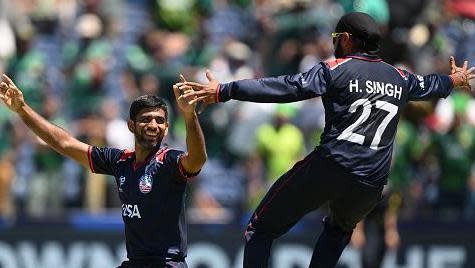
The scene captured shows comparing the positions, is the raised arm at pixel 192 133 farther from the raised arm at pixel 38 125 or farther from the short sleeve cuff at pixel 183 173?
the raised arm at pixel 38 125

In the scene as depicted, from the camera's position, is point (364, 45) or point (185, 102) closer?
point (185, 102)

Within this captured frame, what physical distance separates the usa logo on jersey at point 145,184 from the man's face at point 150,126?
0.77ft

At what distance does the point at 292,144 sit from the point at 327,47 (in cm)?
185

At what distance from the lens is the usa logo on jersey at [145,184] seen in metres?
8.41

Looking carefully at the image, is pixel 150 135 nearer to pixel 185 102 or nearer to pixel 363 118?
pixel 185 102

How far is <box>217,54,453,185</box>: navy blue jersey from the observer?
8719 millimetres

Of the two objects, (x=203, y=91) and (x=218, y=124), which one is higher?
(x=203, y=91)

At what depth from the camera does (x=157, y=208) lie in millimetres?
8383

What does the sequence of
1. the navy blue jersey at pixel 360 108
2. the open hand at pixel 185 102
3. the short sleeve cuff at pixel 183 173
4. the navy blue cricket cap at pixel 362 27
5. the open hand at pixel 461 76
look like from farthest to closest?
the open hand at pixel 461 76 → the navy blue cricket cap at pixel 362 27 → the navy blue jersey at pixel 360 108 → the short sleeve cuff at pixel 183 173 → the open hand at pixel 185 102

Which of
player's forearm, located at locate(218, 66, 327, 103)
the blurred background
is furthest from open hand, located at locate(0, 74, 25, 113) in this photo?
the blurred background

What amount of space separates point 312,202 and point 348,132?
63cm

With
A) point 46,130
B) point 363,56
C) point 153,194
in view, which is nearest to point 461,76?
point 363,56

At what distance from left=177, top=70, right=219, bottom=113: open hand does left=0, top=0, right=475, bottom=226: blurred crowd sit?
5122 mm

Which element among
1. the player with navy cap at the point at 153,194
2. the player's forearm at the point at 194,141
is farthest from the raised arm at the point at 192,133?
→ the player with navy cap at the point at 153,194
